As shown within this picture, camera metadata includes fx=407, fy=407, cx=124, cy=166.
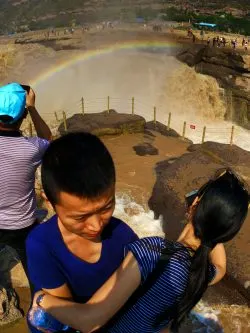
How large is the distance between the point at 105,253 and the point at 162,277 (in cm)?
27

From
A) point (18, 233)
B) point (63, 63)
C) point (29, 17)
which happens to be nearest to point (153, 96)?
point (63, 63)

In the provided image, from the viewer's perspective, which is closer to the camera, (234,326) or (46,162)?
(46,162)

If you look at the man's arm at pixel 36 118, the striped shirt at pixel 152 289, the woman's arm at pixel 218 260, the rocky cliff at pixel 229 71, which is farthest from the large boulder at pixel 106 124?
the striped shirt at pixel 152 289

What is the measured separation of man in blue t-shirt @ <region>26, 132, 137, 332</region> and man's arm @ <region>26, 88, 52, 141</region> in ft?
4.69

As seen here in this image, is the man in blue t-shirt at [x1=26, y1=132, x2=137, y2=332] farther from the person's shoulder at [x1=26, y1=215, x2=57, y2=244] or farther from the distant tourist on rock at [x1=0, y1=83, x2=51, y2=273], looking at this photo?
the distant tourist on rock at [x1=0, y1=83, x2=51, y2=273]

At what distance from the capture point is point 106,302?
144 cm

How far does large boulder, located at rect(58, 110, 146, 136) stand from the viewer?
521 inches

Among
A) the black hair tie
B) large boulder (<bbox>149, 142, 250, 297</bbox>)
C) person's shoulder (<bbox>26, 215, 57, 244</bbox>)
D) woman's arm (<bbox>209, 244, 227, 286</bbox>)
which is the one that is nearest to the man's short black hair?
person's shoulder (<bbox>26, 215, 57, 244</bbox>)

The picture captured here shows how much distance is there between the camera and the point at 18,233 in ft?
9.77

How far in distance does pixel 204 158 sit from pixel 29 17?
60.0m

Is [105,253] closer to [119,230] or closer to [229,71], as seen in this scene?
[119,230]

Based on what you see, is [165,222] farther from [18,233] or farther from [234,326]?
[18,233]

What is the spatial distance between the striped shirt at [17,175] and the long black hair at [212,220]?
138 centimetres

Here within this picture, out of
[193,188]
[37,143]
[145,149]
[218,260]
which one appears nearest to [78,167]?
[218,260]
